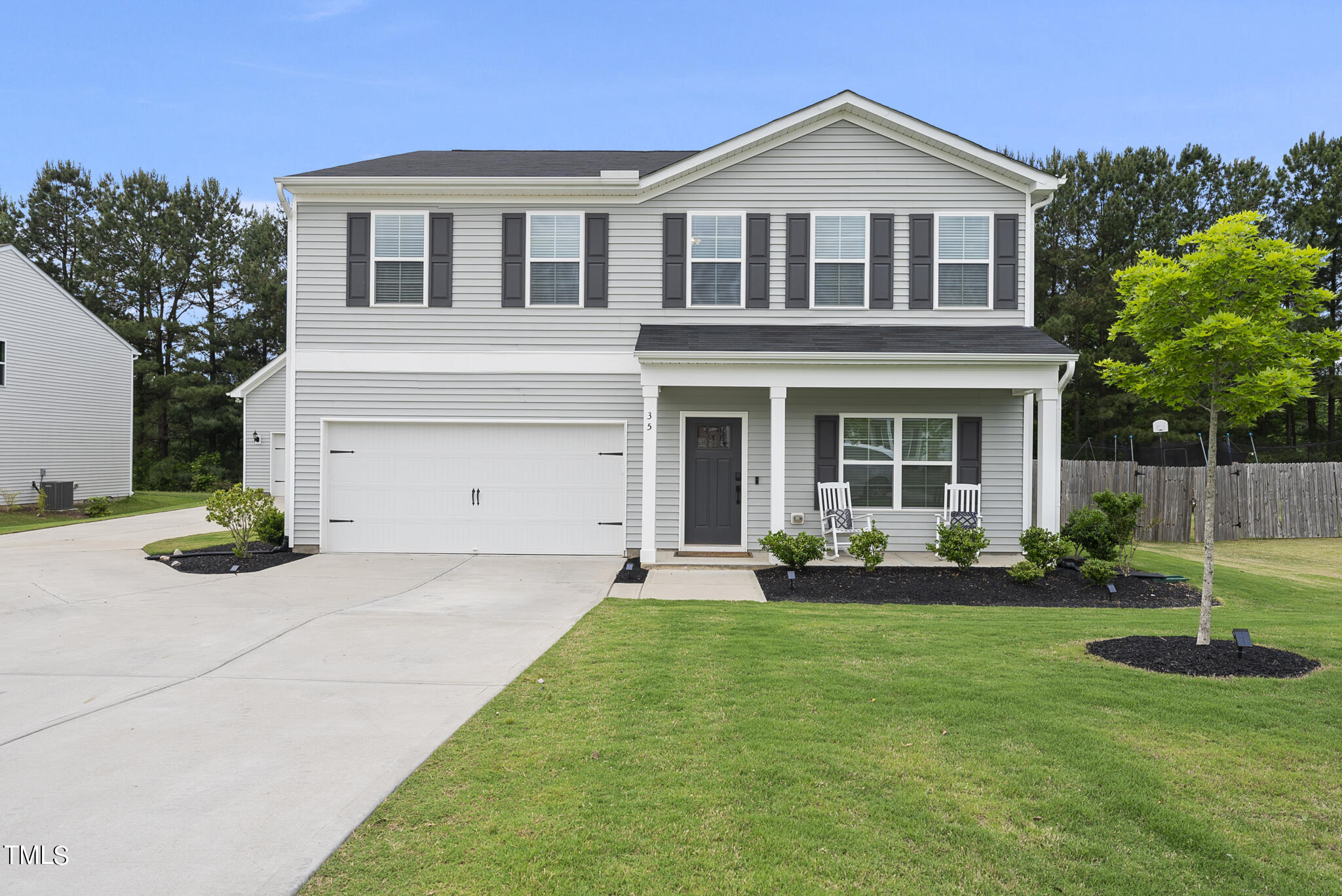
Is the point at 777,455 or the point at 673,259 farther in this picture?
the point at 673,259

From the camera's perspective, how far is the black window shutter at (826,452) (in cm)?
1208

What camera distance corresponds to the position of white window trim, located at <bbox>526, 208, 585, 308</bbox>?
12.1 meters

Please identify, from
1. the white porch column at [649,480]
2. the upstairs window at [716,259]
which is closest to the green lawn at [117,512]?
the white porch column at [649,480]

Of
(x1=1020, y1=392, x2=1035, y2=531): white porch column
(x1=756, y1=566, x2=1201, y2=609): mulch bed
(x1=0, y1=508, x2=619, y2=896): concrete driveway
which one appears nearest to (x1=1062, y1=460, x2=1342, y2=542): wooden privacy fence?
(x1=1020, y1=392, x2=1035, y2=531): white porch column

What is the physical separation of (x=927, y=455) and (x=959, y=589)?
3182mm

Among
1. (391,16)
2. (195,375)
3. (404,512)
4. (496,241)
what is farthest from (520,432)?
(195,375)

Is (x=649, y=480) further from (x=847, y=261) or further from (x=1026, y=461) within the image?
(x=1026, y=461)

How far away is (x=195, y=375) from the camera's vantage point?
32.4 meters

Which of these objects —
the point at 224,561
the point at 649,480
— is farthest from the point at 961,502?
the point at 224,561

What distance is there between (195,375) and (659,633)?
107 feet

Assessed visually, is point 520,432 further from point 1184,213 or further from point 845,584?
point 1184,213

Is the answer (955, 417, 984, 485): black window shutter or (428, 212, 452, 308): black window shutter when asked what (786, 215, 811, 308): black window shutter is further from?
(428, 212, 452, 308): black window shutter

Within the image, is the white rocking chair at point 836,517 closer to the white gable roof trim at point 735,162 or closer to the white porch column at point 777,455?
the white porch column at point 777,455

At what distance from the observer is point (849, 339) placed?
11.4 metres
